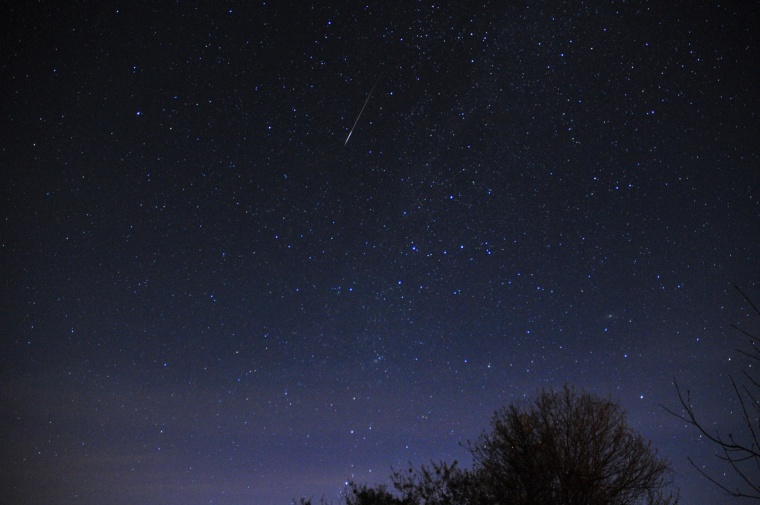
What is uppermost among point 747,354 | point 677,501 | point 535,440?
point 535,440

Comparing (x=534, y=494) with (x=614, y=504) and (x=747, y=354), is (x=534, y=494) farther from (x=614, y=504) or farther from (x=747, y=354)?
(x=747, y=354)

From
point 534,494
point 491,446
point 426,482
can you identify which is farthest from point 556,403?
point 426,482

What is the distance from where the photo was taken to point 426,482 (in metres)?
13.0

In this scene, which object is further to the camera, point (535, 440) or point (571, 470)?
point (535, 440)

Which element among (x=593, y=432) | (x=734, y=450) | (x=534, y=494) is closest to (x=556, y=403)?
(x=593, y=432)

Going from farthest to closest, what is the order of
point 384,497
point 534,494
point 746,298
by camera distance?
point 384,497
point 534,494
point 746,298

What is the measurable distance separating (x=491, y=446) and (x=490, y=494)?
1437 millimetres

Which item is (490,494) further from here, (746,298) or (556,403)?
(746,298)

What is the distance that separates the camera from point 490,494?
11016 millimetres

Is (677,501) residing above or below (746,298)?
below

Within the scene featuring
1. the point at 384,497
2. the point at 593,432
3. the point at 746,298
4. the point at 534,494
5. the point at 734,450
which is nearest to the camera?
the point at 746,298

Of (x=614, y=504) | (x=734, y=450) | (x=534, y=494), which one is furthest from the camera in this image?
(x=614, y=504)

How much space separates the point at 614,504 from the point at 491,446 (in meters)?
3.18

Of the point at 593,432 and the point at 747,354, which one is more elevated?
the point at 593,432
